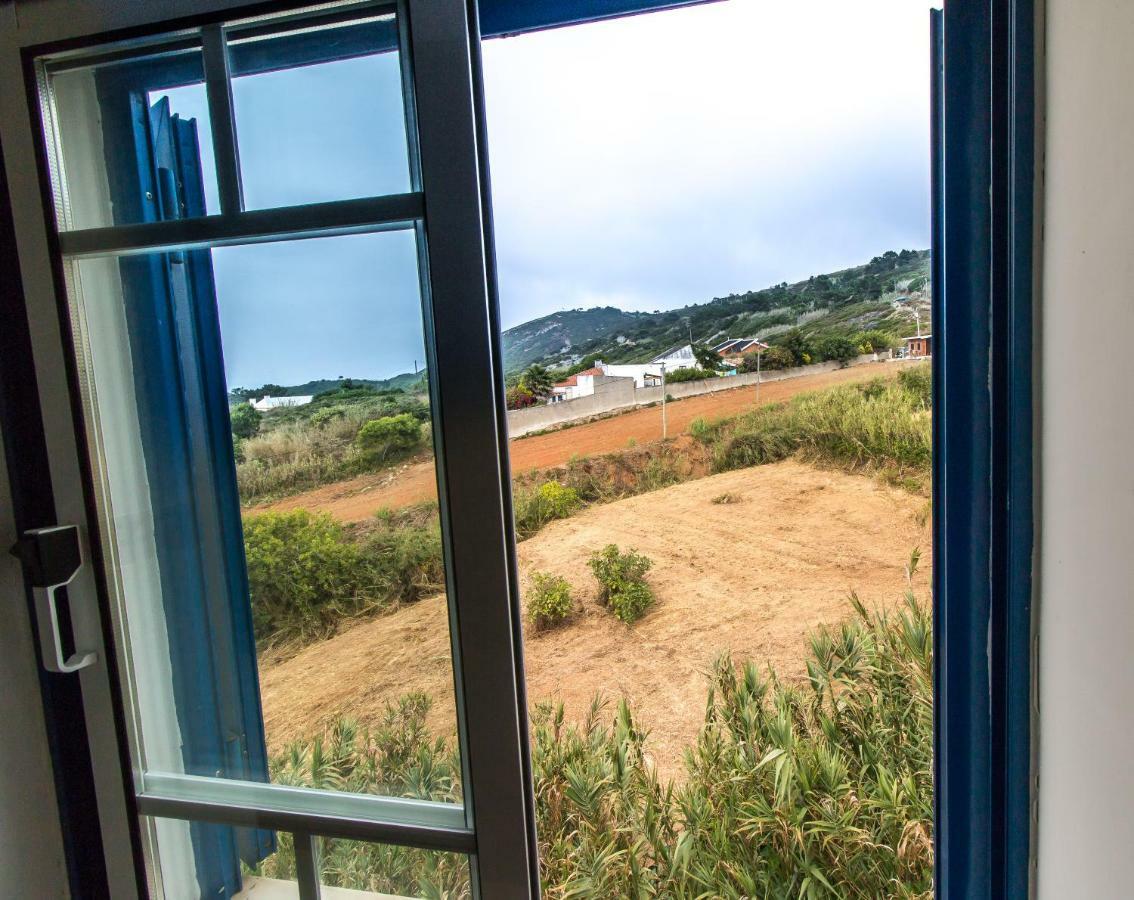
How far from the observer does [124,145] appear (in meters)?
0.78

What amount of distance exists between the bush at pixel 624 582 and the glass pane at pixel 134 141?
1.78 meters

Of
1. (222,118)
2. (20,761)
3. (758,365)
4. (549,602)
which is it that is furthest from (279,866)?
(758,365)

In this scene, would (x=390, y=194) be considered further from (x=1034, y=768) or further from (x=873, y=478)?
(x=873, y=478)

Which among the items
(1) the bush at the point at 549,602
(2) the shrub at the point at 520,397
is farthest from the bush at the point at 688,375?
(1) the bush at the point at 549,602

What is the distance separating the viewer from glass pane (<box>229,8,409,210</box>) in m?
0.71

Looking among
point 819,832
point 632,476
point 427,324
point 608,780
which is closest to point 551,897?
point 608,780

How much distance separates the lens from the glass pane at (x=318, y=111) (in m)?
0.71

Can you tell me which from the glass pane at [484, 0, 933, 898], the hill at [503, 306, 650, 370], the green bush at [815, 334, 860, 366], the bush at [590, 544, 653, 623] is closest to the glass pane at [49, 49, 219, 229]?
the glass pane at [484, 0, 933, 898]

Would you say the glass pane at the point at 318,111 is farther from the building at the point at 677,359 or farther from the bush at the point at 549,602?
the bush at the point at 549,602

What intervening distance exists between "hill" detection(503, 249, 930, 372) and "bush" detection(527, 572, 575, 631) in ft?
2.55

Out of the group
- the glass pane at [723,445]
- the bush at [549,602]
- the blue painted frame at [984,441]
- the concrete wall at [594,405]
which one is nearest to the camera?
the blue painted frame at [984,441]

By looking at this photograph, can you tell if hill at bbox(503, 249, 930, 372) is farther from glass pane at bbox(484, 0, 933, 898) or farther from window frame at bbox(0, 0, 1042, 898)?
window frame at bbox(0, 0, 1042, 898)

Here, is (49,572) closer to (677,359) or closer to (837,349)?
(677,359)

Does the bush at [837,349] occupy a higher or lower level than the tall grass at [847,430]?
higher
